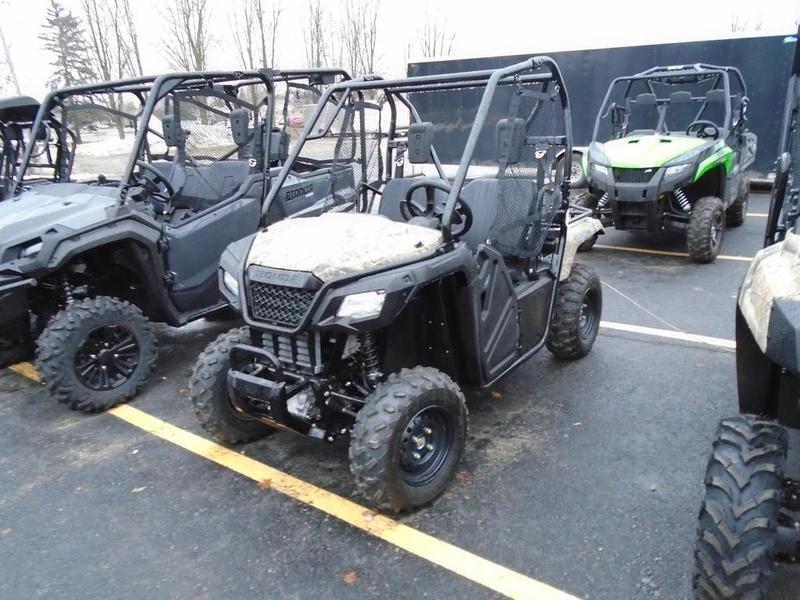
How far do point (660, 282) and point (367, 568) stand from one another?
17.4ft

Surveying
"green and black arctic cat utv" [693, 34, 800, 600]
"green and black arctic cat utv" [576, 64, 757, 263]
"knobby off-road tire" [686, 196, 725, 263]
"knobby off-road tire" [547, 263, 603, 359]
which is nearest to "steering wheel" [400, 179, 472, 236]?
→ "knobby off-road tire" [547, 263, 603, 359]

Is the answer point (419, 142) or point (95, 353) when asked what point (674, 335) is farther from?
point (95, 353)

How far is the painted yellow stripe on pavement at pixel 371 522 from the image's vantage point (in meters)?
2.62

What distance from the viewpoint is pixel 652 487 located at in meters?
3.25

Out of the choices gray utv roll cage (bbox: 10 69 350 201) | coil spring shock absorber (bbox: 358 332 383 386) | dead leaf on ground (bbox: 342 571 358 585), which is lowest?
dead leaf on ground (bbox: 342 571 358 585)

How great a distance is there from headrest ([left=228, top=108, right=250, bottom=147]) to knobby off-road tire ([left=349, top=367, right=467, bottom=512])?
3.33 m

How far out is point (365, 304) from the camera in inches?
112

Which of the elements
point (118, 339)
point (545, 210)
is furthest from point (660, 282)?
point (118, 339)

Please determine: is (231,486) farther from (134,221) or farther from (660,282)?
(660,282)

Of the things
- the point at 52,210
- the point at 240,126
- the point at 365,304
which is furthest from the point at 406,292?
the point at 240,126

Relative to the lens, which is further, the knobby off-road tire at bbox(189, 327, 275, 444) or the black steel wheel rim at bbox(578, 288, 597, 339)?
the black steel wheel rim at bbox(578, 288, 597, 339)

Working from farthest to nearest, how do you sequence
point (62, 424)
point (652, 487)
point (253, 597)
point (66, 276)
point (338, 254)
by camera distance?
point (66, 276), point (62, 424), point (652, 487), point (338, 254), point (253, 597)

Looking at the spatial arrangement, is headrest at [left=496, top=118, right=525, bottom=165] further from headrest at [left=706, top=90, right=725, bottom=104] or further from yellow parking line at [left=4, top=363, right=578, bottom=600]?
headrest at [left=706, top=90, right=725, bottom=104]

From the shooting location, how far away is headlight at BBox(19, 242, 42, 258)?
14.0 ft
